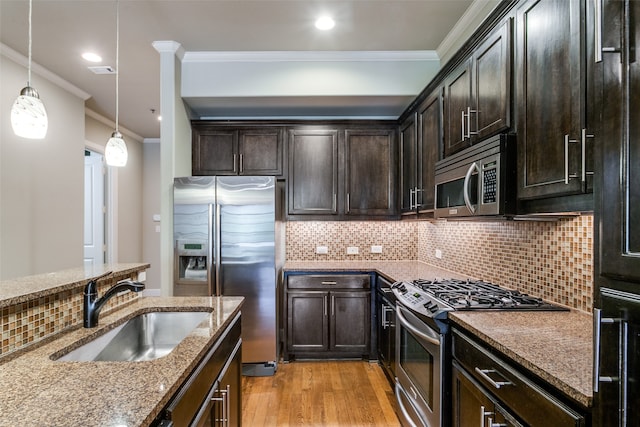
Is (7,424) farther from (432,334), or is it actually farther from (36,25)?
(36,25)

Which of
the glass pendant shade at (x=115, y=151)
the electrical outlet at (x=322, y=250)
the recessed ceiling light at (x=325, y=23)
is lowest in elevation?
the electrical outlet at (x=322, y=250)

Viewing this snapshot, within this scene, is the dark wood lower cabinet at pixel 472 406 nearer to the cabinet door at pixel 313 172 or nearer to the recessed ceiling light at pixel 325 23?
the cabinet door at pixel 313 172

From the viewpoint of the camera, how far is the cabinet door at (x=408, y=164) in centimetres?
309

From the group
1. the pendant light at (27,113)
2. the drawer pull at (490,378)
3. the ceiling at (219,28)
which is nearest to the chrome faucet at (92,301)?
the pendant light at (27,113)

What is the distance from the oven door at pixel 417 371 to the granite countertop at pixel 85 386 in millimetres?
1147

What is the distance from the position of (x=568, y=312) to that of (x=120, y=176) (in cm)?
600

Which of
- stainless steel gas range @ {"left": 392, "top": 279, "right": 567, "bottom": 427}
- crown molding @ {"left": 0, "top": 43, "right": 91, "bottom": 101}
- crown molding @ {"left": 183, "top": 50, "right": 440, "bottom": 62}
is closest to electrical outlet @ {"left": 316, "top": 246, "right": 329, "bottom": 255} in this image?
stainless steel gas range @ {"left": 392, "top": 279, "right": 567, "bottom": 427}

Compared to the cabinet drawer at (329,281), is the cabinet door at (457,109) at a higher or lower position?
higher

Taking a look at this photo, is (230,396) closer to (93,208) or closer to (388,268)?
(388,268)

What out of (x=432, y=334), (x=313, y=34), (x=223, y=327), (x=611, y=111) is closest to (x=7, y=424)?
(x=223, y=327)

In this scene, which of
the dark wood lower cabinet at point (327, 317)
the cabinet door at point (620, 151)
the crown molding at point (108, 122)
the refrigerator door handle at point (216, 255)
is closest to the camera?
the cabinet door at point (620, 151)

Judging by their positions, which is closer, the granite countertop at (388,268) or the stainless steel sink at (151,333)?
the stainless steel sink at (151,333)

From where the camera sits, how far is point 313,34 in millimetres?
2840

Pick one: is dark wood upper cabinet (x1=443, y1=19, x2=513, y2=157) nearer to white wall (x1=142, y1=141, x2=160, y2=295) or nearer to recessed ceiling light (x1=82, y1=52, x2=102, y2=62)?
recessed ceiling light (x1=82, y1=52, x2=102, y2=62)
